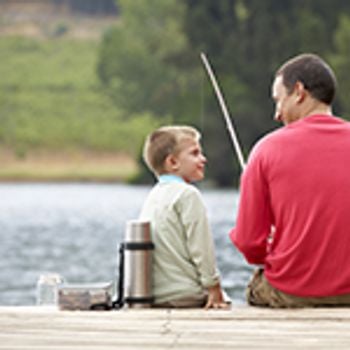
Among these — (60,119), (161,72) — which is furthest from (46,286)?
(60,119)

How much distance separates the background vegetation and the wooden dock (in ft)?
105

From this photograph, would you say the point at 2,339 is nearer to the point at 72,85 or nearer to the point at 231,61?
the point at 231,61

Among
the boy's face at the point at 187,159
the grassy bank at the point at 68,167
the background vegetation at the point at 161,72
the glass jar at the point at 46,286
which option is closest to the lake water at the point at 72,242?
the glass jar at the point at 46,286

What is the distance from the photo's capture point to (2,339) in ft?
9.82

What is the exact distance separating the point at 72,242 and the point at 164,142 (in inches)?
556

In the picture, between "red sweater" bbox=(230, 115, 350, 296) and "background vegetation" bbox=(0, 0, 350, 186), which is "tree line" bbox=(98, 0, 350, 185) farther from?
"red sweater" bbox=(230, 115, 350, 296)

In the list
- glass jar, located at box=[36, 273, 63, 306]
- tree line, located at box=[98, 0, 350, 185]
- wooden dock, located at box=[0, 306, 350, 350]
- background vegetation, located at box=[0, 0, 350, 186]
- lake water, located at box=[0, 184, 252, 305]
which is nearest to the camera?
wooden dock, located at box=[0, 306, 350, 350]

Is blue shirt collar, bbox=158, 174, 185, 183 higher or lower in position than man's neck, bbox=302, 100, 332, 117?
lower

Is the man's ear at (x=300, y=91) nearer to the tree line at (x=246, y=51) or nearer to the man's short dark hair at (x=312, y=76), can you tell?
the man's short dark hair at (x=312, y=76)

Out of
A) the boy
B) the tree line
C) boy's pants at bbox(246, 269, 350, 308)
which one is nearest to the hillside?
the tree line

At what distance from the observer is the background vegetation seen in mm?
39125

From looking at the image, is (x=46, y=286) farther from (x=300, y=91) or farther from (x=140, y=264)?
(x=300, y=91)

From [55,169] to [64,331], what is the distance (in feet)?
181

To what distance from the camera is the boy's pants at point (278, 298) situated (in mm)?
3523
